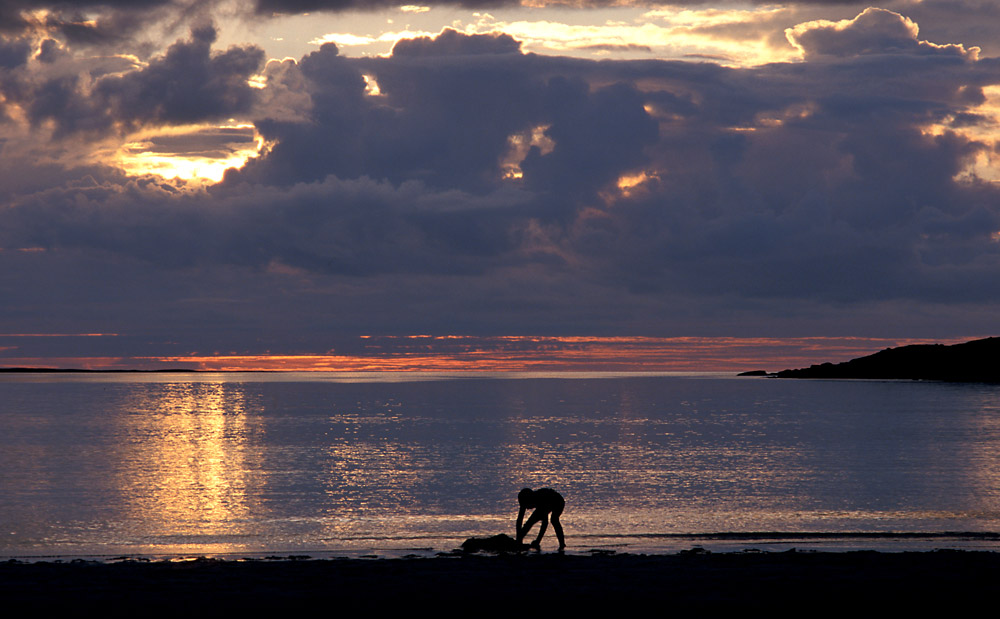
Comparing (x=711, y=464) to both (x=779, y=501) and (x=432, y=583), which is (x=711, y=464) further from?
(x=432, y=583)

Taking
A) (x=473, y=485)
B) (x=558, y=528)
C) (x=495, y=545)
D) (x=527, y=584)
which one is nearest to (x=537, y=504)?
(x=558, y=528)

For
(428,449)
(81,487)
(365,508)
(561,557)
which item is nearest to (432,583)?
(561,557)

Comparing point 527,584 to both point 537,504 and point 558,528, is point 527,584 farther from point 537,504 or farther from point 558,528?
point 558,528

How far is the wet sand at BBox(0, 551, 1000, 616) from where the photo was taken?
19531mm

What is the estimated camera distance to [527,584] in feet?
71.9

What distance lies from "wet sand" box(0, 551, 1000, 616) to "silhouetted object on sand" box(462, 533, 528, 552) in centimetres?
108

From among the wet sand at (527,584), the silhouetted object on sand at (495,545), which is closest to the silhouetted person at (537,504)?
the silhouetted object on sand at (495,545)

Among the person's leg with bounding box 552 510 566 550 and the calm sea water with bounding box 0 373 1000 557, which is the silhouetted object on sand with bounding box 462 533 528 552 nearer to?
the person's leg with bounding box 552 510 566 550

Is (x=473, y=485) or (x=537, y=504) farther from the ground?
(x=537, y=504)

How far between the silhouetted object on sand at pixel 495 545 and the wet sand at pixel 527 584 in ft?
3.55

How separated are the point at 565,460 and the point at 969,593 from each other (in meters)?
43.2

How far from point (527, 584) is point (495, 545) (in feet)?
17.9

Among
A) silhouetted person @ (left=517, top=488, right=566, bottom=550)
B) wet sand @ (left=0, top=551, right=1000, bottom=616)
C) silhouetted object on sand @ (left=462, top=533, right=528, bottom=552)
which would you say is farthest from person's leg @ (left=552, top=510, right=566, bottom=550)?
wet sand @ (left=0, top=551, right=1000, bottom=616)

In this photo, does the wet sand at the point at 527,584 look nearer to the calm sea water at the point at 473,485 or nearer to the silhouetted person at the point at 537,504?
the silhouetted person at the point at 537,504
